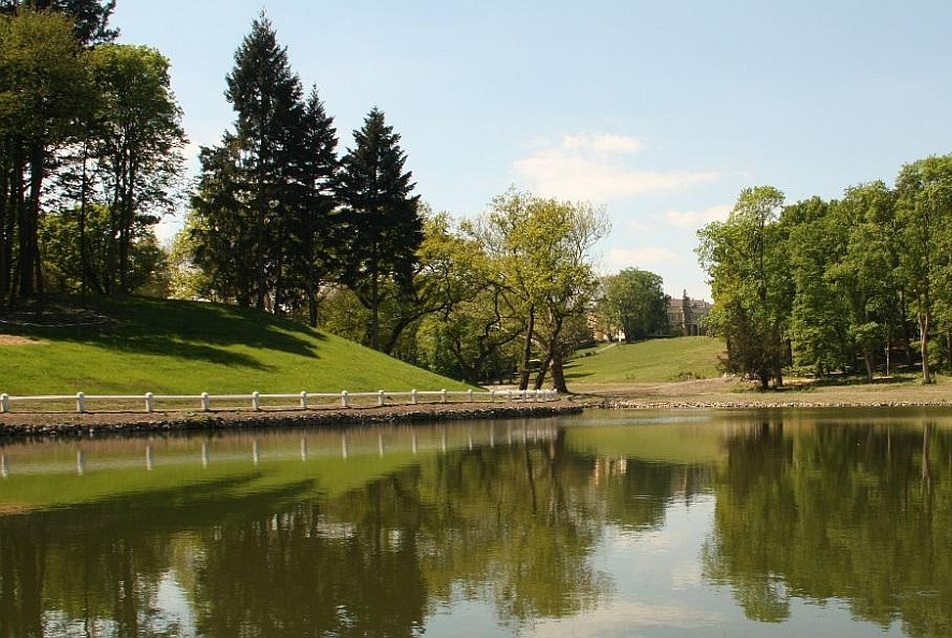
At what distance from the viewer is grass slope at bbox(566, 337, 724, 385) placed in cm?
9369

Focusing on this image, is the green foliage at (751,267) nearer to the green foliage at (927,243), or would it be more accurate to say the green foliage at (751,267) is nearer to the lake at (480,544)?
the green foliage at (927,243)

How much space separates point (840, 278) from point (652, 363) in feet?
131

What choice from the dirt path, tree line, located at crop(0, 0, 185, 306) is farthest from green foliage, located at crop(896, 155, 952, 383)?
tree line, located at crop(0, 0, 185, 306)

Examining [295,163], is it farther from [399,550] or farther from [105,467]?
[399,550]

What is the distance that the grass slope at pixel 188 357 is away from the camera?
136 feet

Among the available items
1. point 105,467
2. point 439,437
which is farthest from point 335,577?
point 439,437

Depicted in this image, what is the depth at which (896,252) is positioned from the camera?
66938 mm

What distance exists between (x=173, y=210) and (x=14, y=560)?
5240 centimetres

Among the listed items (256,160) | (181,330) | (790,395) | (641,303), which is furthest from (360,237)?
(641,303)

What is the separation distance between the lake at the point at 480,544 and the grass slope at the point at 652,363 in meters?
66.8

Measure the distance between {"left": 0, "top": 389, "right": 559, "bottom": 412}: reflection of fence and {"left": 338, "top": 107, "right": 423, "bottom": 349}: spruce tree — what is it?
718 inches

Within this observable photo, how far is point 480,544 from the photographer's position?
13.9 metres

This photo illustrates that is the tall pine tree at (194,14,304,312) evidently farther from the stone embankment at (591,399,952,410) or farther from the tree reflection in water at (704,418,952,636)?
the tree reflection in water at (704,418,952,636)

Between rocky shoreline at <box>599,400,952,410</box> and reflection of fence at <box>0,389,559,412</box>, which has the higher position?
reflection of fence at <box>0,389,559,412</box>
